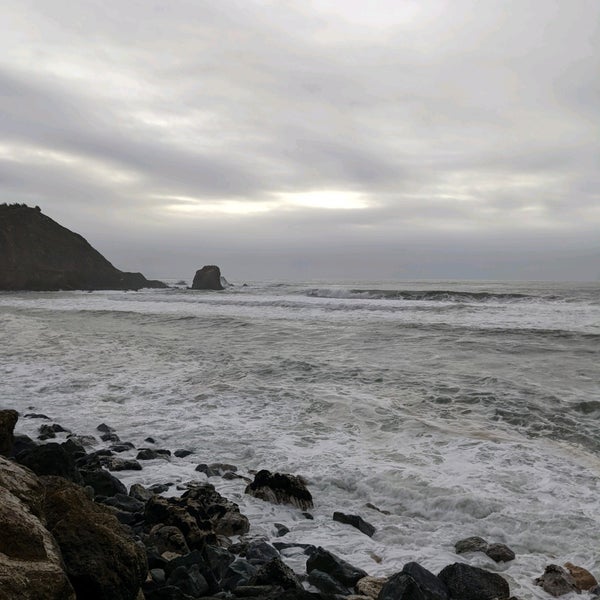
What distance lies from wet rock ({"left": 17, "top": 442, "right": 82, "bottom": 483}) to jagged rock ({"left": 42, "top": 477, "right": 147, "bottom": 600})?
1989 millimetres

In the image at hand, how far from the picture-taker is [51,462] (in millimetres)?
5027

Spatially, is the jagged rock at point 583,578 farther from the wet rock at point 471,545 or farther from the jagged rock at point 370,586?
the jagged rock at point 370,586

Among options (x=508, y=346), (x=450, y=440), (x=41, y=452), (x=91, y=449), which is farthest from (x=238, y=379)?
(x=508, y=346)

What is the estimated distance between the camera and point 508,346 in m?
15.9

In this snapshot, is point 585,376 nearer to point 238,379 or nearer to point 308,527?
point 238,379

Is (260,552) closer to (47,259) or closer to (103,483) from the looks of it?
(103,483)

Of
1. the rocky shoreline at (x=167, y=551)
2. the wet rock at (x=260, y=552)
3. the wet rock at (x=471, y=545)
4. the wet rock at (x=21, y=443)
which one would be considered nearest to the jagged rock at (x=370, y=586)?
the rocky shoreline at (x=167, y=551)

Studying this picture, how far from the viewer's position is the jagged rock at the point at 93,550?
2.70 m

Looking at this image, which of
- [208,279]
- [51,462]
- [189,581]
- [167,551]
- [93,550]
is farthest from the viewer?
[208,279]

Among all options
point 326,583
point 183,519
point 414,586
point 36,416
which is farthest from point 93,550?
point 36,416

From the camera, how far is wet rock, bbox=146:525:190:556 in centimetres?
402

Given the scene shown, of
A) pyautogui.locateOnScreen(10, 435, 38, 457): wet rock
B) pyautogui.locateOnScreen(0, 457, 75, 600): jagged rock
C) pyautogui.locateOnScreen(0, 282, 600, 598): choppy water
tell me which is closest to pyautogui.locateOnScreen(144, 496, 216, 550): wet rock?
pyautogui.locateOnScreen(0, 282, 600, 598): choppy water

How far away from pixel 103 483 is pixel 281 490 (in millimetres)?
1884

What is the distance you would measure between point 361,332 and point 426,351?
5.16 m
